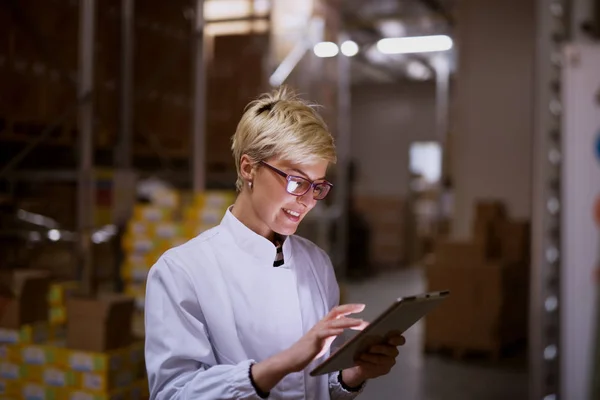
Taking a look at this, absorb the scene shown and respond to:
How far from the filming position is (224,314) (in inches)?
60.3

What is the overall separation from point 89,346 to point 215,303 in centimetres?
231

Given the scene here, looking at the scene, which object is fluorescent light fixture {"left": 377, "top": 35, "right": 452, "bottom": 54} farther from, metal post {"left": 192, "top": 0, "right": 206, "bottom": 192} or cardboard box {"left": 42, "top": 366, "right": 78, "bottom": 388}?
cardboard box {"left": 42, "top": 366, "right": 78, "bottom": 388}

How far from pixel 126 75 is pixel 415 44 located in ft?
28.2

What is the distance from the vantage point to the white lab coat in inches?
57.8

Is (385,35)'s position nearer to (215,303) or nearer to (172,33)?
(172,33)

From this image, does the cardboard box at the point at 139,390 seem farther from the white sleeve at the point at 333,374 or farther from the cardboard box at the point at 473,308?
the cardboard box at the point at 473,308

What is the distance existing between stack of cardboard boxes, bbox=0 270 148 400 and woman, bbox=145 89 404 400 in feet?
6.97

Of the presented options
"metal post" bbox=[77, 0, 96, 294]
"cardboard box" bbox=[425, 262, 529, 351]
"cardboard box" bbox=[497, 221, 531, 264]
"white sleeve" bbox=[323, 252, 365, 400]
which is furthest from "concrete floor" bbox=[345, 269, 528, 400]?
"white sleeve" bbox=[323, 252, 365, 400]

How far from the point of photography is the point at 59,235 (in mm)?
4875

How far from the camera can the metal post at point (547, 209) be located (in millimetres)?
3465

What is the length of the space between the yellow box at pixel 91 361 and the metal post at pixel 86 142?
0.88m

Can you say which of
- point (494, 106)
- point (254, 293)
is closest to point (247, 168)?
point (254, 293)

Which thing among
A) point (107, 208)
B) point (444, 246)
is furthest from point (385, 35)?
point (107, 208)

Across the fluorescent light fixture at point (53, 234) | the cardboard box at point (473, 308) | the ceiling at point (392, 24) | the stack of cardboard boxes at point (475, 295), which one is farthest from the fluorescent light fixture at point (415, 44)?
the fluorescent light fixture at point (53, 234)
